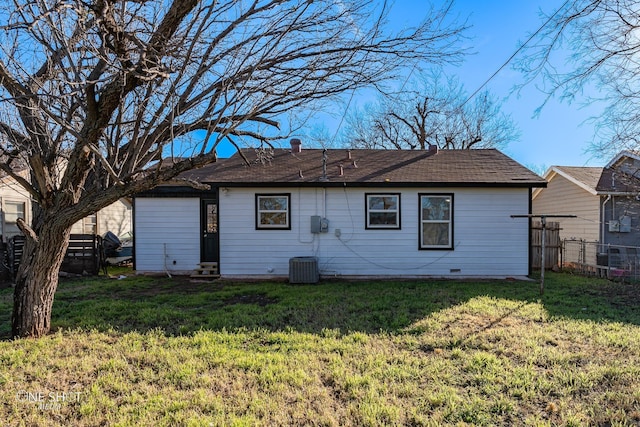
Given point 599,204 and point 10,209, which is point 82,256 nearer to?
point 10,209

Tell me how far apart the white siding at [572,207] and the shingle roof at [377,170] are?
4076 mm

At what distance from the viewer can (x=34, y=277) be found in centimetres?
446

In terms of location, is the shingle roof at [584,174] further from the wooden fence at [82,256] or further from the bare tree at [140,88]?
the wooden fence at [82,256]

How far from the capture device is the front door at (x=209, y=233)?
33.2ft

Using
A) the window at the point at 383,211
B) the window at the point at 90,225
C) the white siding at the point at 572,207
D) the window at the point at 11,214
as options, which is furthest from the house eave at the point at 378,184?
the window at the point at 90,225

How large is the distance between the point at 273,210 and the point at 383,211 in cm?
285

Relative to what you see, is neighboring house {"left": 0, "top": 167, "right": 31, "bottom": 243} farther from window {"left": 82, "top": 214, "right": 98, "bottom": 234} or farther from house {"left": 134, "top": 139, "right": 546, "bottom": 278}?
house {"left": 134, "top": 139, "right": 546, "bottom": 278}

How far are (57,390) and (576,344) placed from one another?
567 cm

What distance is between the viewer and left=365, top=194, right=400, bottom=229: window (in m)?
9.02

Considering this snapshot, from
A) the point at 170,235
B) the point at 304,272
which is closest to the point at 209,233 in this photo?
the point at 170,235

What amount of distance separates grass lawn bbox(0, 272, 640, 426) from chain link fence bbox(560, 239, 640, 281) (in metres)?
3.99

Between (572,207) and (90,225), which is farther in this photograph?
(90,225)

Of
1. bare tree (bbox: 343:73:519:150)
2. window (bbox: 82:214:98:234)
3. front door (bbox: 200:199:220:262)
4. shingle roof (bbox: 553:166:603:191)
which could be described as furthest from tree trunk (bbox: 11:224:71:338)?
bare tree (bbox: 343:73:519:150)

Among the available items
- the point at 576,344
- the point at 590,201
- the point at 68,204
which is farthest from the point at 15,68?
the point at 590,201
